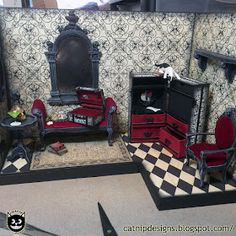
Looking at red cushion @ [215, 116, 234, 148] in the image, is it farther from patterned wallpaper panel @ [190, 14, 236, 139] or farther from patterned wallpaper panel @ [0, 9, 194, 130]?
patterned wallpaper panel @ [0, 9, 194, 130]

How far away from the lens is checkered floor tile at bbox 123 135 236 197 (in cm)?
308

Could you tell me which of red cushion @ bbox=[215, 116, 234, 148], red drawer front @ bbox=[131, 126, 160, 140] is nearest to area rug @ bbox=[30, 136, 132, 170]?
red drawer front @ bbox=[131, 126, 160, 140]

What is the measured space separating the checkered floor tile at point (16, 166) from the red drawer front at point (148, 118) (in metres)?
1.74

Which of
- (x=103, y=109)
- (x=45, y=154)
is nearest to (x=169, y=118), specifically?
(x=103, y=109)

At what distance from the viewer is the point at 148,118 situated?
415cm

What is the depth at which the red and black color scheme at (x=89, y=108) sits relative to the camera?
3.89 meters

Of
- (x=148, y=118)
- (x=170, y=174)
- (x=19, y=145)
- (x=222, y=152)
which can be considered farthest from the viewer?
(x=148, y=118)

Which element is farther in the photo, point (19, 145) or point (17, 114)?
point (19, 145)

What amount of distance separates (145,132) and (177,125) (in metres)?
0.57

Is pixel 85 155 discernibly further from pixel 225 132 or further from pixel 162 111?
pixel 225 132

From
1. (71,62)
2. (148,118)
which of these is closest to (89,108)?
(71,62)

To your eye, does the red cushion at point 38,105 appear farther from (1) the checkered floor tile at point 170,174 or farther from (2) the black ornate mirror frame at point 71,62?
(1) the checkered floor tile at point 170,174

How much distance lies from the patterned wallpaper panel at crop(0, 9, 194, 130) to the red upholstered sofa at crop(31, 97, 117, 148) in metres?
0.41

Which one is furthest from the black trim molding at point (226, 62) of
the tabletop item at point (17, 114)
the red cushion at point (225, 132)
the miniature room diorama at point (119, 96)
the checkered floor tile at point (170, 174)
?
the tabletop item at point (17, 114)
